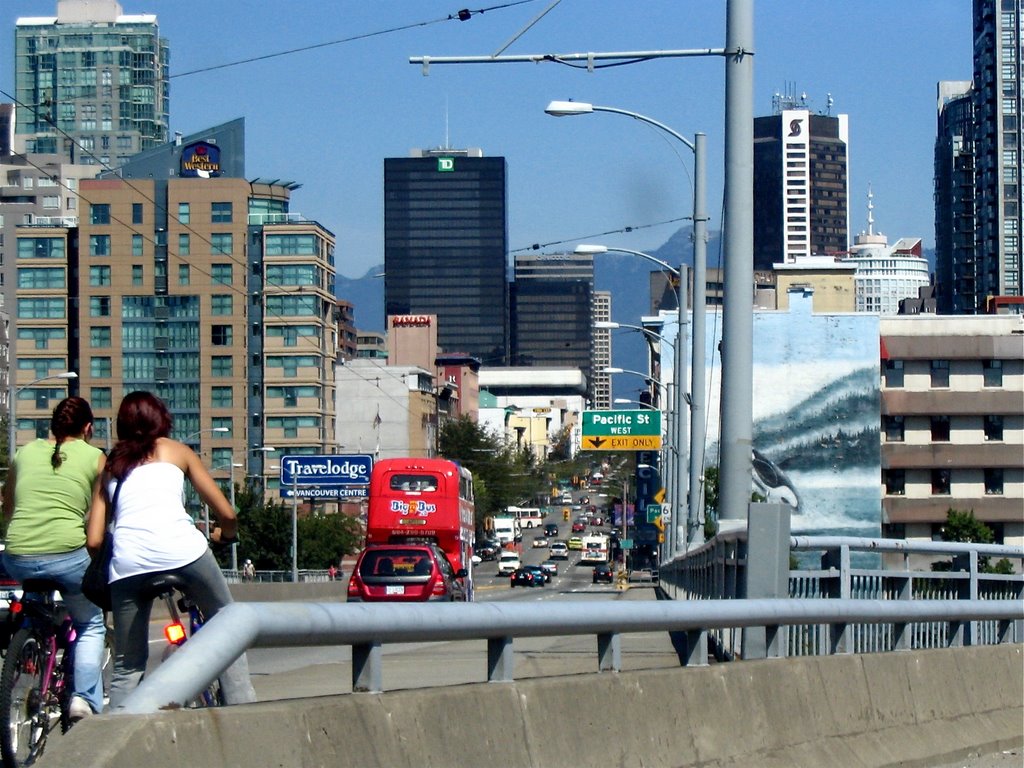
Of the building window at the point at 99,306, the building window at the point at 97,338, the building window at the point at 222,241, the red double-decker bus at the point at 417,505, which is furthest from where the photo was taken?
the building window at the point at 97,338

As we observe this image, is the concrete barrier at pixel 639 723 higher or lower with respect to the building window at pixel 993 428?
higher

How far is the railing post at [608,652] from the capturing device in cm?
756

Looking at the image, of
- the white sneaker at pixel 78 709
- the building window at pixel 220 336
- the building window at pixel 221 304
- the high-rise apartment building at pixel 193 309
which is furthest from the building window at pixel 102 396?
the white sneaker at pixel 78 709

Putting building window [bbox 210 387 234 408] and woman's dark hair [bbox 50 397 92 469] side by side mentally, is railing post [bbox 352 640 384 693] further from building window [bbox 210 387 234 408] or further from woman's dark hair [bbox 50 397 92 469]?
building window [bbox 210 387 234 408]

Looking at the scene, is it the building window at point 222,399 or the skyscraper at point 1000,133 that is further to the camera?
the skyscraper at point 1000,133

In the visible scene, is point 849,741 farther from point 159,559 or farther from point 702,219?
point 702,219

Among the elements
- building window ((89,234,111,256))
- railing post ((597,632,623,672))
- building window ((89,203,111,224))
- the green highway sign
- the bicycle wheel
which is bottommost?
the green highway sign

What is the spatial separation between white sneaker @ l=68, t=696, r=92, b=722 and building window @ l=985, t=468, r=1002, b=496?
103687mm

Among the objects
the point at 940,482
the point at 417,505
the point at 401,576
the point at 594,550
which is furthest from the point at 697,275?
the point at 594,550

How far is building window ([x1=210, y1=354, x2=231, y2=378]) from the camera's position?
127 m

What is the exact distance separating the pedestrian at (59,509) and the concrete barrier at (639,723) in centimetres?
254

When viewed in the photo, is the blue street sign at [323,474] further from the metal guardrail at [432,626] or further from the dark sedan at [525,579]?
the metal guardrail at [432,626]

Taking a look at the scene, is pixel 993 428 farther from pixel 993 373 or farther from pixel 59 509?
pixel 59 509

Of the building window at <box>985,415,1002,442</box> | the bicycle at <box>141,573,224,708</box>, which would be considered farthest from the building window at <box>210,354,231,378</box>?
the bicycle at <box>141,573,224,708</box>
